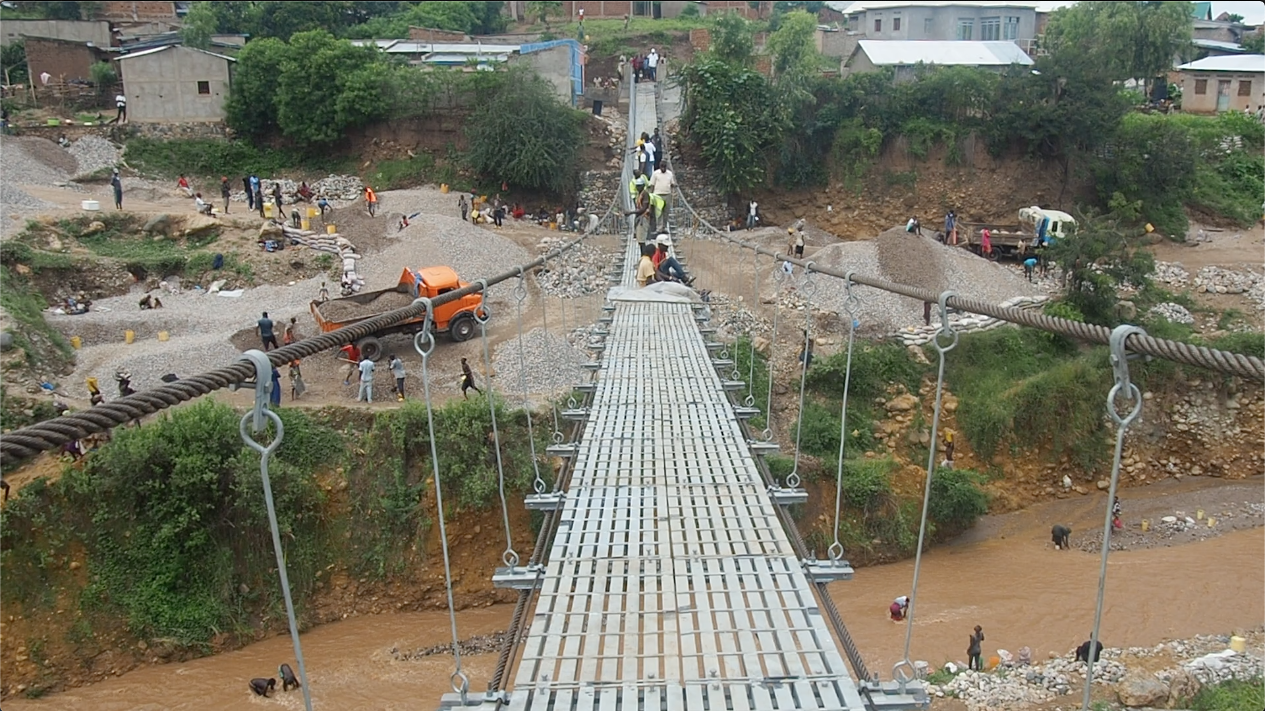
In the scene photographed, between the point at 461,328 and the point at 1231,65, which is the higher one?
the point at 1231,65

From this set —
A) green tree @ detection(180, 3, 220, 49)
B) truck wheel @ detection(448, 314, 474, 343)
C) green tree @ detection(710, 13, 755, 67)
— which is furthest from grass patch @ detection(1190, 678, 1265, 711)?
green tree @ detection(180, 3, 220, 49)

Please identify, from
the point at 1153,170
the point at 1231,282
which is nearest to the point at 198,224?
the point at 1231,282

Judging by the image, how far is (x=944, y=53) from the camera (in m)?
20.6

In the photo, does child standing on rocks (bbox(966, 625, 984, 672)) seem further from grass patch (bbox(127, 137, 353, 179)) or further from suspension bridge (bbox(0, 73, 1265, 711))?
grass patch (bbox(127, 137, 353, 179))

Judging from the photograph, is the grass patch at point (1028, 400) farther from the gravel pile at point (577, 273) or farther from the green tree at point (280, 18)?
the green tree at point (280, 18)

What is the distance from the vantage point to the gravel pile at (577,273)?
10711mm

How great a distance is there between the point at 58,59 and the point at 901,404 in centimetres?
1958

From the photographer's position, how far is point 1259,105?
1936cm

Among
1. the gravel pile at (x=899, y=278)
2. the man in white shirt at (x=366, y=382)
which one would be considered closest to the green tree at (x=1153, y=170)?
the gravel pile at (x=899, y=278)

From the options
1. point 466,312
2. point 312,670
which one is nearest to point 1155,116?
point 466,312

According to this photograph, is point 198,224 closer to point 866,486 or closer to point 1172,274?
point 866,486

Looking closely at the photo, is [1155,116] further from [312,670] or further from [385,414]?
[312,670]

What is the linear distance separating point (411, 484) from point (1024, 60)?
1865cm

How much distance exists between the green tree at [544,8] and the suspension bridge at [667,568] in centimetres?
2623
